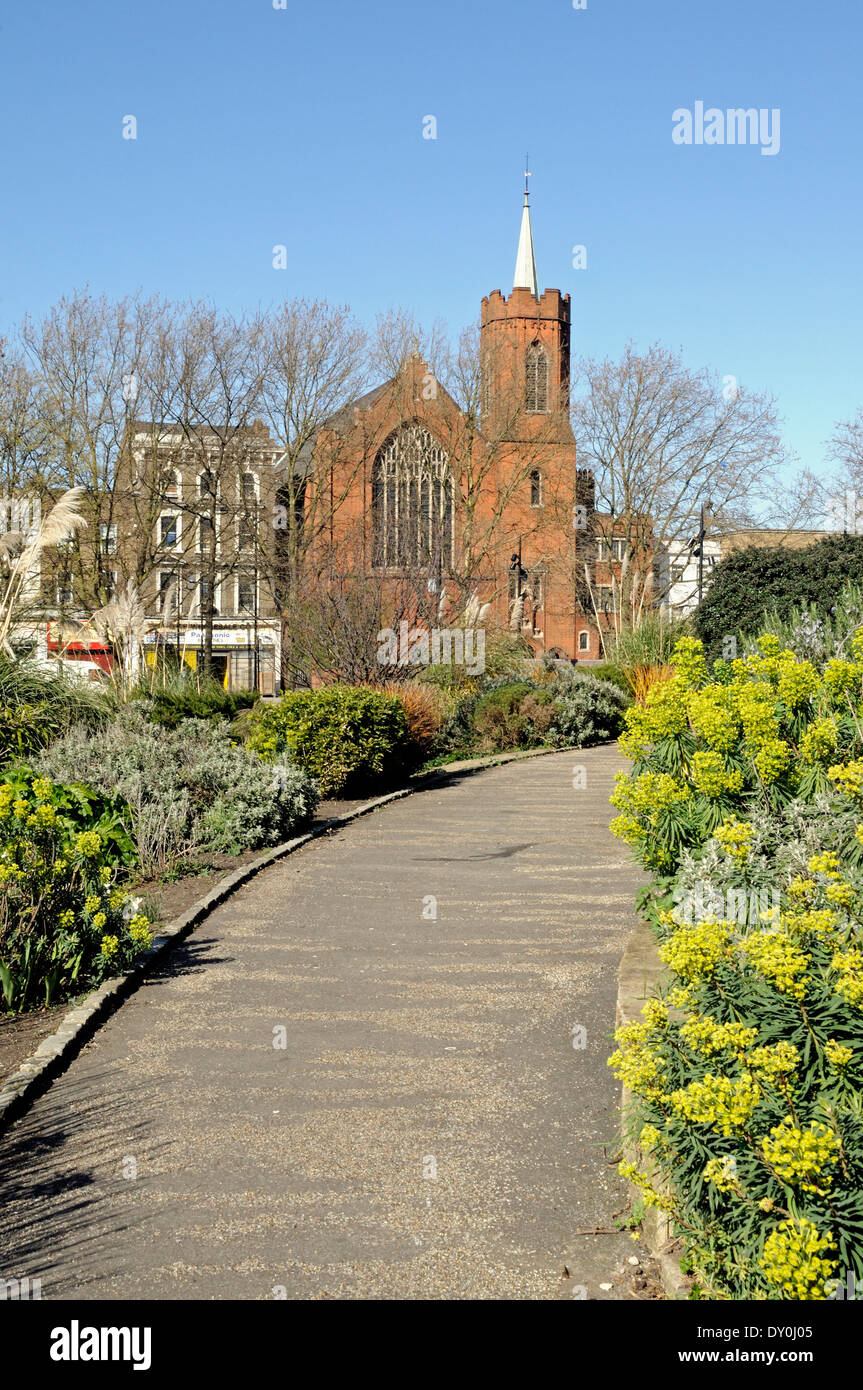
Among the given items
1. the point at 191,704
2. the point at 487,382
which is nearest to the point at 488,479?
the point at 487,382

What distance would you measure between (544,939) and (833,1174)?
16.0 feet

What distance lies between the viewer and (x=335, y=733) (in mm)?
14812

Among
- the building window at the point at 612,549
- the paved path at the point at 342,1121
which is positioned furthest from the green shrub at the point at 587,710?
the building window at the point at 612,549

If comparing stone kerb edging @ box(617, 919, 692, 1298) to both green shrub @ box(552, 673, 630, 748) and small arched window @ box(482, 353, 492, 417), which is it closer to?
green shrub @ box(552, 673, 630, 748)

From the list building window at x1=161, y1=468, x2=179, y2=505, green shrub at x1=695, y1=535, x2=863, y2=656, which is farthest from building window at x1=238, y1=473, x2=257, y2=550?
green shrub at x1=695, y1=535, x2=863, y2=656

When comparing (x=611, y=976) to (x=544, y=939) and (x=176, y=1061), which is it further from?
(x=176, y=1061)

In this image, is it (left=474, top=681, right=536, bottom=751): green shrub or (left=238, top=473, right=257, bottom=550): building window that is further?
(left=238, top=473, right=257, bottom=550): building window

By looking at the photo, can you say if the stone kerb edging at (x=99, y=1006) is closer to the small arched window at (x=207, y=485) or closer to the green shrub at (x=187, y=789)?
the green shrub at (x=187, y=789)

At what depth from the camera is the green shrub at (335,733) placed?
14789 millimetres

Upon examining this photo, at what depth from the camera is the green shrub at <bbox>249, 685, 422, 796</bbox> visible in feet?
48.5

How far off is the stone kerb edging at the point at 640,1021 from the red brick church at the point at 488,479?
107 feet

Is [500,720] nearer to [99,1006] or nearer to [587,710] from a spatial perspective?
[587,710]

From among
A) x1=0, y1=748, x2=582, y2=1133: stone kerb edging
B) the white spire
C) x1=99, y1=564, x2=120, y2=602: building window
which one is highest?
the white spire

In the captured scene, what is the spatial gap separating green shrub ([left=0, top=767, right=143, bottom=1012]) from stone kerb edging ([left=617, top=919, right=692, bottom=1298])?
266 centimetres
